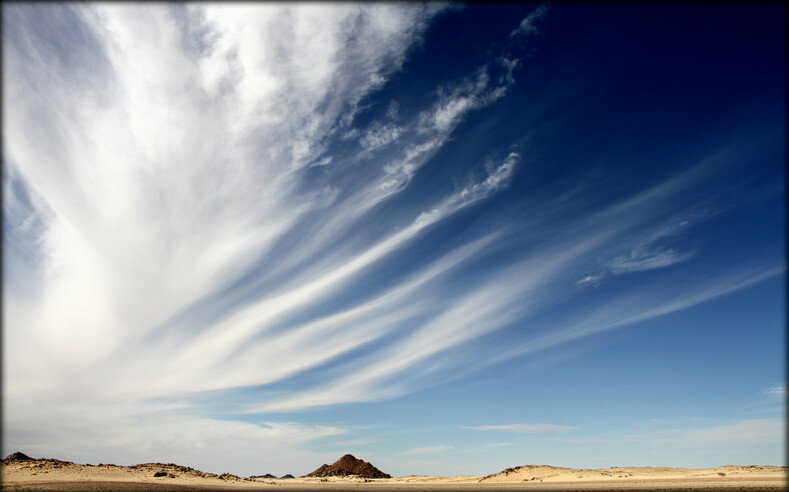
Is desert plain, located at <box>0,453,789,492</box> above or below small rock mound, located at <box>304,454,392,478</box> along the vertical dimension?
above

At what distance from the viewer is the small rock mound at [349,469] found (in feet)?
377

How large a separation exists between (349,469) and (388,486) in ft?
179

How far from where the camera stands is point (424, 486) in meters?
72.2

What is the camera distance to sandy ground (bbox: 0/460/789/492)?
4959cm

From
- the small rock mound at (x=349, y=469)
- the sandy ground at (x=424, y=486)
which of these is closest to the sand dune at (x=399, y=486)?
the sandy ground at (x=424, y=486)

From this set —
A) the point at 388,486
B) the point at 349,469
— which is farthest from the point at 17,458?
the point at 349,469

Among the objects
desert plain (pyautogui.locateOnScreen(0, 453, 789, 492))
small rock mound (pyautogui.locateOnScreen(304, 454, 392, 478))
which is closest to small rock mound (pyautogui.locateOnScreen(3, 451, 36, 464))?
desert plain (pyautogui.locateOnScreen(0, 453, 789, 492))

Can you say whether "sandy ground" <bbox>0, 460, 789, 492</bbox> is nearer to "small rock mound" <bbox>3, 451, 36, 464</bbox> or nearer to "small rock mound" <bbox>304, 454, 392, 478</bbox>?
"small rock mound" <bbox>3, 451, 36, 464</bbox>

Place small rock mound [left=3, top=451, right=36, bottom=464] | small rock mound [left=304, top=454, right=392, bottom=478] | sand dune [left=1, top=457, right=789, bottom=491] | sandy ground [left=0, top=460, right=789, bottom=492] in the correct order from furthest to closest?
small rock mound [left=304, top=454, right=392, bottom=478]
small rock mound [left=3, top=451, right=36, bottom=464]
sand dune [left=1, top=457, right=789, bottom=491]
sandy ground [left=0, top=460, right=789, bottom=492]

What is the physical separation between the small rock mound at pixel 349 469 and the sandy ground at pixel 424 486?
42862 millimetres

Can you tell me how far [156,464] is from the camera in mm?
71188

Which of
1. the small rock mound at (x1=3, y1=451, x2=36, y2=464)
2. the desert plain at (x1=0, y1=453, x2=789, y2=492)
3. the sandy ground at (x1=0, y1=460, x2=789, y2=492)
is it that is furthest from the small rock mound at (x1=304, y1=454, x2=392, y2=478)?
the small rock mound at (x1=3, y1=451, x2=36, y2=464)

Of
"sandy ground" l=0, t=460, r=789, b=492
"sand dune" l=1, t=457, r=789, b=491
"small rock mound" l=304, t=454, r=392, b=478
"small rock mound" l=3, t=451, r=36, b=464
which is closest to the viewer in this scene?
"sandy ground" l=0, t=460, r=789, b=492

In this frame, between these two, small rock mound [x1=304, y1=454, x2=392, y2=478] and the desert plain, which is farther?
small rock mound [x1=304, y1=454, x2=392, y2=478]
